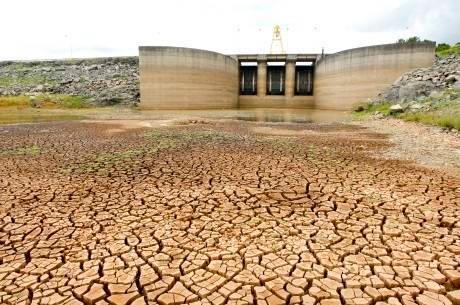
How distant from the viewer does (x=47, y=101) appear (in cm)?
2742

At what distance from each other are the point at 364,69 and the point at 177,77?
646 inches

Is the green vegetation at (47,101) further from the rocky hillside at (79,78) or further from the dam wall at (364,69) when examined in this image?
the dam wall at (364,69)

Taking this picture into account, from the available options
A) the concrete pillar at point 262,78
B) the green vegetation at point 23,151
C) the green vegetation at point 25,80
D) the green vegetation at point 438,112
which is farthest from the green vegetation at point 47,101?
the green vegetation at point 438,112

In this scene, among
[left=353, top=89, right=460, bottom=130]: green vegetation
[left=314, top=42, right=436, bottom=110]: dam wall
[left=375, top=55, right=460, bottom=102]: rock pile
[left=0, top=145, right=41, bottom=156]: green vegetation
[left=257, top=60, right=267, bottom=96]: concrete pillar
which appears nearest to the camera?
[left=0, top=145, right=41, bottom=156]: green vegetation

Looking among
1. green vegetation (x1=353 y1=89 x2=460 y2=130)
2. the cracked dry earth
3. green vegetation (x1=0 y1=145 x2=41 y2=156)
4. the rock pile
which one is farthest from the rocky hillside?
the cracked dry earth

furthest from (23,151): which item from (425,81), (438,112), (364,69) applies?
(364,69)

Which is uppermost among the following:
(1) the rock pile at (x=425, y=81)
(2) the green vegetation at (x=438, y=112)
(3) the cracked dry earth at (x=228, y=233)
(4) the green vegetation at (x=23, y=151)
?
(1) the rock pile at (x=425, y=81)

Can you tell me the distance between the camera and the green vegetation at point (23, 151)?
703 cm

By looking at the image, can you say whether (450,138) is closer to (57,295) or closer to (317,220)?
(317,220)

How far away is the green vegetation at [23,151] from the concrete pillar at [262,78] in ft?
95.2

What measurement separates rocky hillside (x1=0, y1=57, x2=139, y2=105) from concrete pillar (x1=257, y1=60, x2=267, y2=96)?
41.8ft

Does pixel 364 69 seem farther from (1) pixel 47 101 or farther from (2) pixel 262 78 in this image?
(1) pixel 47 101

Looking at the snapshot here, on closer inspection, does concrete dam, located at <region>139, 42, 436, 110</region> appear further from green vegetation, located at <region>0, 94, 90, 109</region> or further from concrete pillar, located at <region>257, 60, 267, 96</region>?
green vegetation, located at <region>0, 94, 90, 109</region>

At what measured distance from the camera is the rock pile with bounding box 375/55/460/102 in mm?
20422
